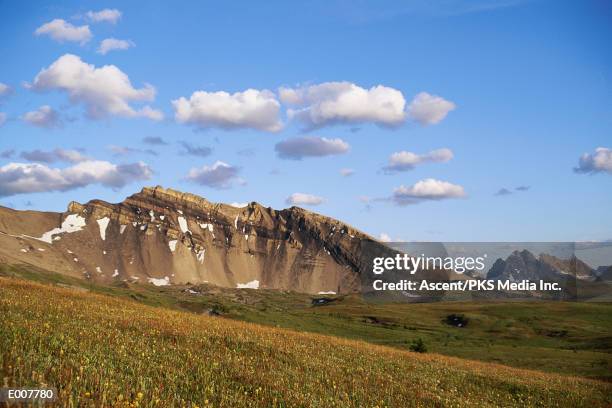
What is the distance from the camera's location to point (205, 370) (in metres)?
15.2

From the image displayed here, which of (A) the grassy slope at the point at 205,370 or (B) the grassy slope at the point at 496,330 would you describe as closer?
(A) the grassy slope at the point at 205,370

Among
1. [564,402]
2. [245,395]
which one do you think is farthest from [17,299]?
[564,402]

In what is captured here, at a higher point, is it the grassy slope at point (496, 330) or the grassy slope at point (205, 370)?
the grassy slope at point (205, 370)

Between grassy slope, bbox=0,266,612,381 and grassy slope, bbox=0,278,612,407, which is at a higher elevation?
grassy slope, bbox=0,278,612,407

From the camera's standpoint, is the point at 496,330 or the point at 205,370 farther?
the point at 496,330

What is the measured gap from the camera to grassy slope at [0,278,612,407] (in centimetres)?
1134

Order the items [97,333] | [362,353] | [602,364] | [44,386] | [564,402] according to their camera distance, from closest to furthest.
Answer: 1. [44,386]
2. [97,333]
3. [564,402]
4. [362,353]
5. [602,364]

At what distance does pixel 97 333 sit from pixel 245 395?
7915mm

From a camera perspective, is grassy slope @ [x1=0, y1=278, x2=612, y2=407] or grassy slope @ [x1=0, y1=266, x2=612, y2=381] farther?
grassy slope @ [x1=0, y1=266, x2=612, y2=381]

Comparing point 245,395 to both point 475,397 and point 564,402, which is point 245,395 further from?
point 564,402

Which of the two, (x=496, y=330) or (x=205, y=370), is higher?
(x=205, y=370)

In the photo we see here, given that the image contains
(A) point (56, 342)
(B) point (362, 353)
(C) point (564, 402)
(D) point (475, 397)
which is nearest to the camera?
(A) point (56, 342)

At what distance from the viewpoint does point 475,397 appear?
20891mm

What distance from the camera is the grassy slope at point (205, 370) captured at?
11344 mm
